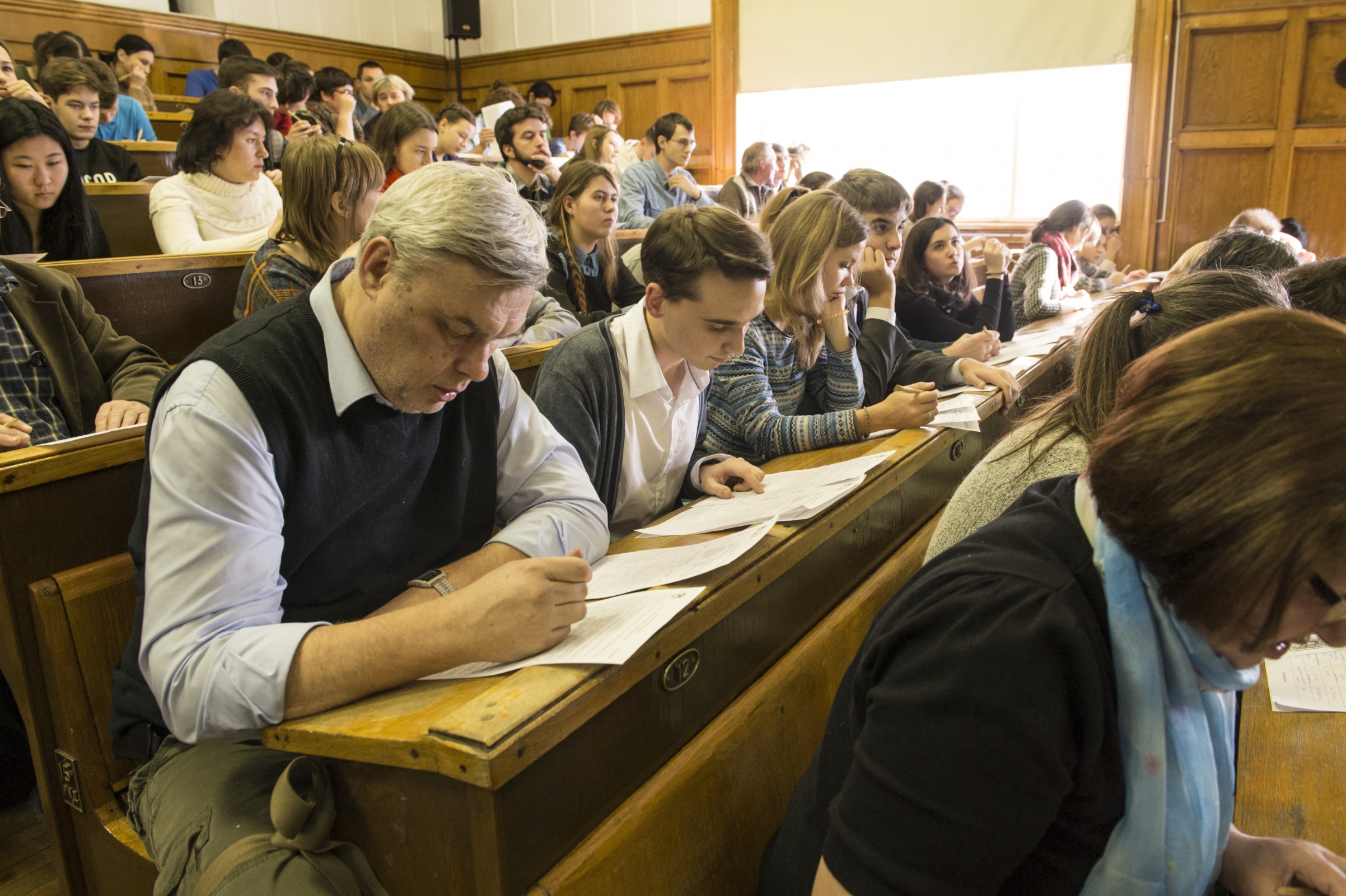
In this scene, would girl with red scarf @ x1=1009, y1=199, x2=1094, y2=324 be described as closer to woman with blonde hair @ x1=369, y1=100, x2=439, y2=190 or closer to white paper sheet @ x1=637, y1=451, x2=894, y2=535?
woman with blonde hair @ x1=369, y1=100, x2=439, y2=190

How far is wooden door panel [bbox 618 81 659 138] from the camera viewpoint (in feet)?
26.6

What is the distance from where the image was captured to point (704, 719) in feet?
3.75

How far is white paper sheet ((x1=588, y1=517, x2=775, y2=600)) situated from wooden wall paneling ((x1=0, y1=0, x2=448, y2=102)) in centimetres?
739

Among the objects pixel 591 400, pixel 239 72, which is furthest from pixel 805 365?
pixel 239 72

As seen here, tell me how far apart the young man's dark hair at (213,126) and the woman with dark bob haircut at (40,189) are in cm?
48

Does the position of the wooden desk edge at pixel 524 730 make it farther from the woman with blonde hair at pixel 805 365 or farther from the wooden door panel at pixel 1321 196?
the wooden door panel at pixel 1321 196

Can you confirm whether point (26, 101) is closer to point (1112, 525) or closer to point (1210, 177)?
point (1112, 525)

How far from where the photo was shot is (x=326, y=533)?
1138mm

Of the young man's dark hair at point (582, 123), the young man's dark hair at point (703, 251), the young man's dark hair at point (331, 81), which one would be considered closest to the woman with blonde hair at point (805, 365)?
the young man's dark hair at point (703, 251)

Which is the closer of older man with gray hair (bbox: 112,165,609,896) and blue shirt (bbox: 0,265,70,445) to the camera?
older man with gray hair (bbox: 112,165,609,896)

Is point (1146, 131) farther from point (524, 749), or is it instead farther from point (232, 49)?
point (524, 749)

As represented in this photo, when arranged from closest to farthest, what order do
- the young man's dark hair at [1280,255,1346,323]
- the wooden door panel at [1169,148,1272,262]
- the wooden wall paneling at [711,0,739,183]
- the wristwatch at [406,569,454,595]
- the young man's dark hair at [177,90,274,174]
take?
the wristwatch at [406,569,454,595] < the young man's dark hair at [1280,255,1346,323] < the young man's dark hair at [177,90,274,174] < the wooden door panel at [1169,148,1272,262] < the wooden wall paneling at [711,0,739,183]

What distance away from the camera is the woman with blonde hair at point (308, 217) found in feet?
7.88

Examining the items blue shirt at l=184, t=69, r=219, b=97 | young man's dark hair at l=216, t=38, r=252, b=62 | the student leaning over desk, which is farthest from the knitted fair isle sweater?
blue shirt at l=184, t=69, r=219, b=97
